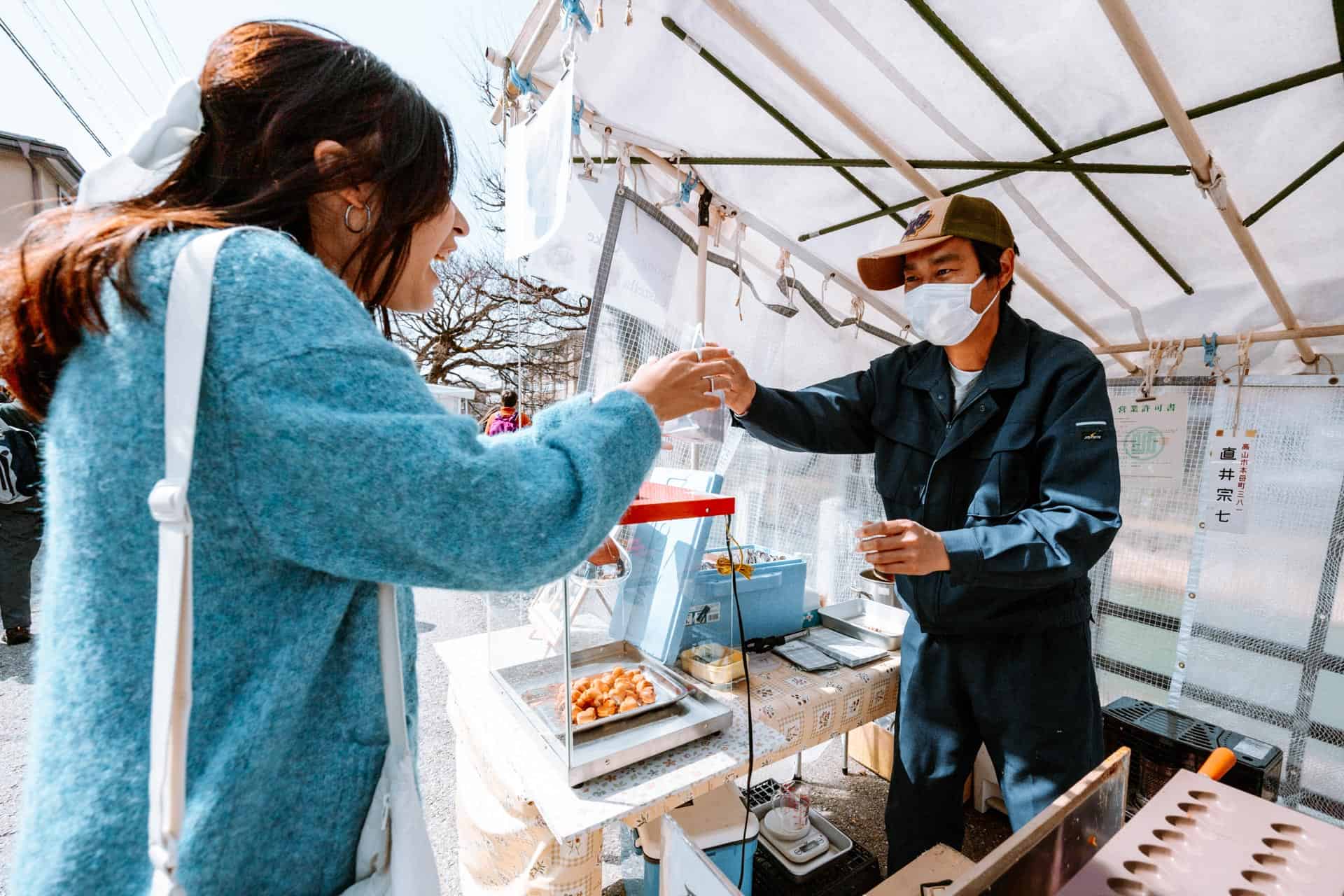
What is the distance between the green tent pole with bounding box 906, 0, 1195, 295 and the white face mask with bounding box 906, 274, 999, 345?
679mm

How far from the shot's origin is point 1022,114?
2.03 metres

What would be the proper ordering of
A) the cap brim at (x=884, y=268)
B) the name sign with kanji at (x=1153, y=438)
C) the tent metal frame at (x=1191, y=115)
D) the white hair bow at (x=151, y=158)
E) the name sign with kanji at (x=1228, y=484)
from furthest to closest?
the name sign with kanji at (x=1153, y=438)
the name sign with kanji at (x=1228, y=484)
the cap brim at (x=884, y=268)
the tent metal frame at (x=1191, y=115)
the white hair bow at (x=151, y=158)

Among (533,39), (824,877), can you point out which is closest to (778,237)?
(533,39)

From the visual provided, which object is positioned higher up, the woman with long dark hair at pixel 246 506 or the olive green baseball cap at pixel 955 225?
the olive green baseball cap at pixel 955 225

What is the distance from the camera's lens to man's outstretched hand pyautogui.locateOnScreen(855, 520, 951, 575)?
1404 mm

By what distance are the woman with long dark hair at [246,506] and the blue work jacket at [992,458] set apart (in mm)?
1256

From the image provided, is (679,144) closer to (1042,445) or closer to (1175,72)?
(1175,72)

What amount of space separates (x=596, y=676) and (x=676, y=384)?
Answer: 4.49 ft

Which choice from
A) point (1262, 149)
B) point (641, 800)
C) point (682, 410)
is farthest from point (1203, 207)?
point (641, 800)

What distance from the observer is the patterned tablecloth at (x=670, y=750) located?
1.48m

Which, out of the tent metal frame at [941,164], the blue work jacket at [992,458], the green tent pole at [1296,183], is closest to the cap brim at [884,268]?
the blue work jacket at [992,458]

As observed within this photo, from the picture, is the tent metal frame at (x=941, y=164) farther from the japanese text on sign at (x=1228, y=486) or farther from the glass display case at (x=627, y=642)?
the japanese text on sign at (x=1228, y=486)

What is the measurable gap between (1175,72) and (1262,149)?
0.51 metres

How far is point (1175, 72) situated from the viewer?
Result: 5.94ft
